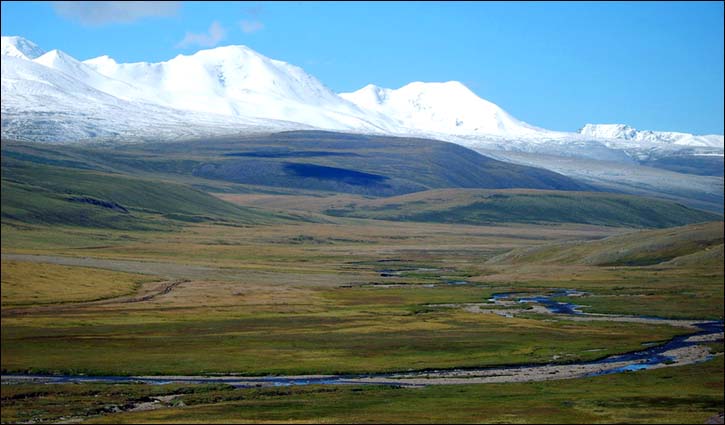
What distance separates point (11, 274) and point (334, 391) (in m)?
75.1

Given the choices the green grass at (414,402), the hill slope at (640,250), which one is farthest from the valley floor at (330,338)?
the hill slope at (640,250)

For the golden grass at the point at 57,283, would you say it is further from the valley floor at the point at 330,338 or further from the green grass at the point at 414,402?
the green grass at the point at 414,402

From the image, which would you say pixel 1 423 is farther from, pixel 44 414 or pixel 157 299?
pixel 157 299

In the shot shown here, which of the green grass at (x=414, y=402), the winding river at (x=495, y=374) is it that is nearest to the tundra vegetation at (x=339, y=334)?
the green grass at (x=414, y=402)

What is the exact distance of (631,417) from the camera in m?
51.4

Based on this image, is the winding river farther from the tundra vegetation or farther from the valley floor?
the tundra vegetation

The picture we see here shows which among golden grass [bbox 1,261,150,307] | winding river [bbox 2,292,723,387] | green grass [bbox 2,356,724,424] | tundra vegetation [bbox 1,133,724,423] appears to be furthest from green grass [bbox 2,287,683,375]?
golden grass [bbox 1,261,150,307]

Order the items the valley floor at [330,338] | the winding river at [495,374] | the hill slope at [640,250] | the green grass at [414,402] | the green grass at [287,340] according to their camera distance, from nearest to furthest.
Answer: the green grass at [414,402]
the valley floor at [330,338]
the winding river at [495,374]
the green grass at [287,340]
the hill slope at [640,250]

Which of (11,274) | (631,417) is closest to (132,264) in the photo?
(11,274)

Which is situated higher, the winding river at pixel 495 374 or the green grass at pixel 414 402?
the green grass at pixel 414 402

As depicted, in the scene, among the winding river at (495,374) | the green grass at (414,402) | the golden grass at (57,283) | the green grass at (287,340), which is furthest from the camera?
the golden grass at (57,283)

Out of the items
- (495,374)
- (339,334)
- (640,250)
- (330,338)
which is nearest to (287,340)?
(330,338)

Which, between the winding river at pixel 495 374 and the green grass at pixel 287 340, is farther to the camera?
the green grass at pixel 287 340

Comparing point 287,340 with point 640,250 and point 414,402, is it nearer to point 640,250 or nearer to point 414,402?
point 414,402
